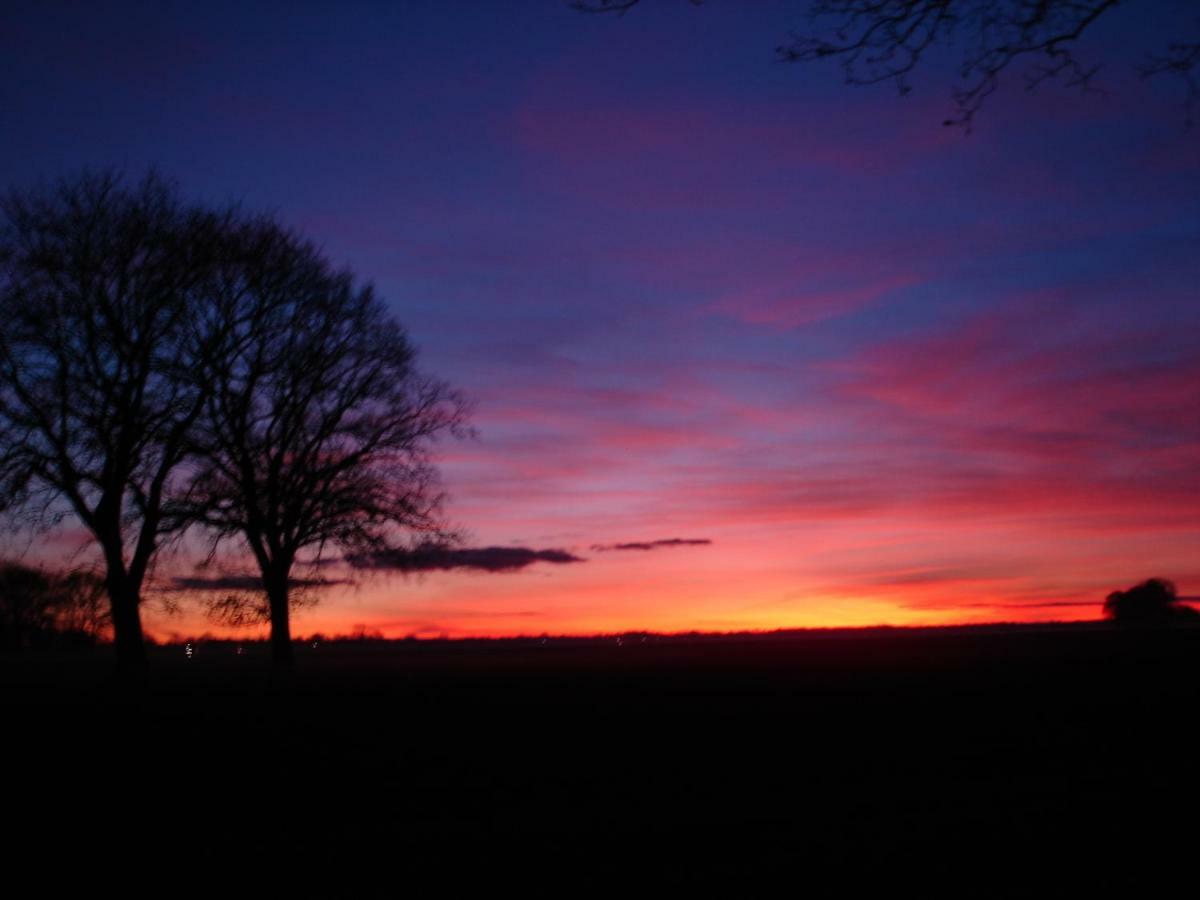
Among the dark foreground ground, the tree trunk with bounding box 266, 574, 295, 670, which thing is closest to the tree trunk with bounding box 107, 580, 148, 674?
the tree trunk with bounding box 266, 574, 295, 670

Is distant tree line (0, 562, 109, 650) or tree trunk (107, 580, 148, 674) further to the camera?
distant tree line (0, 562, 109, 650)

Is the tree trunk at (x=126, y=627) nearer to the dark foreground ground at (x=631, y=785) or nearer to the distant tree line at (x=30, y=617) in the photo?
the dark foreground ground at (x=631, y=785)

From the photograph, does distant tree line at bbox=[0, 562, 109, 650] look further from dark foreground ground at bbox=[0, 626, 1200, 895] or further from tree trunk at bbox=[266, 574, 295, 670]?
dark foreground ground at bbox=[0, 626, 1200, 895]

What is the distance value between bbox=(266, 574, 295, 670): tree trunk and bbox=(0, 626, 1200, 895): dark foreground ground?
12.9m

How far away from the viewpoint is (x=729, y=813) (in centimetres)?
764

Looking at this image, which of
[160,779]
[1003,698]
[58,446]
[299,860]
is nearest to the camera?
[299,860]

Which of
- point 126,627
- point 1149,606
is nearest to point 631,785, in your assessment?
point 126,627

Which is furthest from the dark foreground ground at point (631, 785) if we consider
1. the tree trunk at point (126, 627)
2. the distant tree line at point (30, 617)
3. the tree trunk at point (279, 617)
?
the distant tree line at point (30, 617)

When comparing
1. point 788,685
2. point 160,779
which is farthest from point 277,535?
point 160,779

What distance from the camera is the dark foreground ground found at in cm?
652

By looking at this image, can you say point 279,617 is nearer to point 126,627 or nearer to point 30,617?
point 126,627

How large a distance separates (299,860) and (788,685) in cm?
1286

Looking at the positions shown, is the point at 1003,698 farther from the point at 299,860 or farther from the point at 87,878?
the point at 87,878

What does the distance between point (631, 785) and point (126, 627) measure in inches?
848
